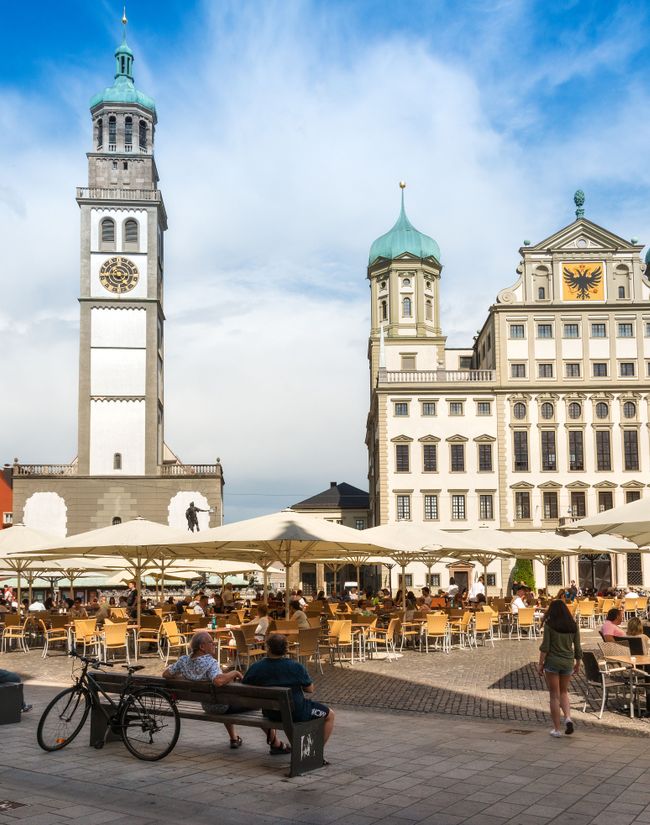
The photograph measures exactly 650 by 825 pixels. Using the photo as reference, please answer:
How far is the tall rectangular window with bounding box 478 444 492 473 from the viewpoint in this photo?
5775 centimetres

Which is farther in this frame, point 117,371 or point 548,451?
point 548,451

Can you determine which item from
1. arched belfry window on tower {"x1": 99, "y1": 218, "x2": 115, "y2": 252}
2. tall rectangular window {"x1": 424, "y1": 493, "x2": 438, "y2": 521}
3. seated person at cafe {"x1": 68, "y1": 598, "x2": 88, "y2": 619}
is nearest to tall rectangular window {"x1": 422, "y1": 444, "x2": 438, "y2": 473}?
tall rectangular window {"x1": 424, "y1": 493, "x2": 438, "y2": 521}

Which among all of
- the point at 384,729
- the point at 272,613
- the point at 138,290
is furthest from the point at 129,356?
the point at 384,729

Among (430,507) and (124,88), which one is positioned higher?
(124,88)

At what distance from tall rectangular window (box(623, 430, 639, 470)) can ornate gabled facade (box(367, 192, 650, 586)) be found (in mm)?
58

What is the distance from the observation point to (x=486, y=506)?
57.5 meters

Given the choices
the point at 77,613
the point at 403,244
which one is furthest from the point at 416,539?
the point at 403,244

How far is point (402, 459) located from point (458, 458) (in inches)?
129

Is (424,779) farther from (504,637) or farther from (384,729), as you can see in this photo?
(504,637)

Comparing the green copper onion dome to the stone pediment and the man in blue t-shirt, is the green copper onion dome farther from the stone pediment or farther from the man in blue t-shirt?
the man in blue t-shirt

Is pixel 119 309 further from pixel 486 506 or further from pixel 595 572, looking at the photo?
pixel 595 572

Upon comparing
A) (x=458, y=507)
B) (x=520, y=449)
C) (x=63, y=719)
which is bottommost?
(x=63, y=719)

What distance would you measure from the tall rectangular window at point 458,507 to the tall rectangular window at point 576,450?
6527mm

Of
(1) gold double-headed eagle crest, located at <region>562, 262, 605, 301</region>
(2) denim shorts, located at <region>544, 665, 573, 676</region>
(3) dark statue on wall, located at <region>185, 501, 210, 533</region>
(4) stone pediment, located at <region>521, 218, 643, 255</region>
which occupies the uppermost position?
(4) stone pediment, located at <region>521, 218, 643, 255</region>
